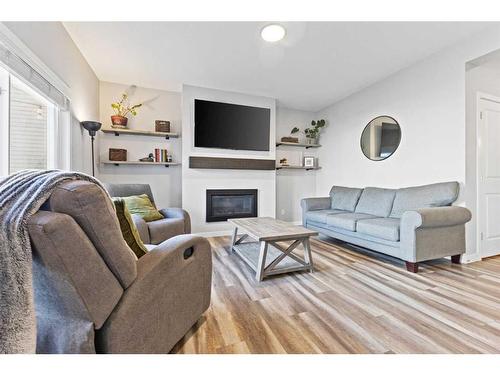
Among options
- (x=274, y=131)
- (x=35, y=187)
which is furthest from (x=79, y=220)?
(x=274, y=131)

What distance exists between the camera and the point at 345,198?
3641mm

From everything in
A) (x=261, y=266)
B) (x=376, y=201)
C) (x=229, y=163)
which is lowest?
(x=261, y=266)

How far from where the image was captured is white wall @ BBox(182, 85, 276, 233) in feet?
12.0

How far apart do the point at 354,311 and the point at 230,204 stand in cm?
272

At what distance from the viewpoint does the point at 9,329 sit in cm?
69

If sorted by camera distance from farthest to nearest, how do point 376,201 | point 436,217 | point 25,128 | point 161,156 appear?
1. point 161,156
2. point 376,201
3. point 436,217
4. point 25,128

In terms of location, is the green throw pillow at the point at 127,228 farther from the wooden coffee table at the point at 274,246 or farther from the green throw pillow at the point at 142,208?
the green throw pillow at the point at 142,208

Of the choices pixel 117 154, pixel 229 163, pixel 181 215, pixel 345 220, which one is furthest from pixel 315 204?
pixel 117 154

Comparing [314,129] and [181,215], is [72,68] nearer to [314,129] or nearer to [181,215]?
[181,215]

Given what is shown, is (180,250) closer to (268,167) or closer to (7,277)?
(7,277)

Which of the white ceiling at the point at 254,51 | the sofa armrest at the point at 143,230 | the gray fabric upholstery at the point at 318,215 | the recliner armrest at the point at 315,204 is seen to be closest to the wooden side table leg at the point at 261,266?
the sofa armrest at the point at 143,230

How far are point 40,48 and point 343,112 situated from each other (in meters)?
4.19
